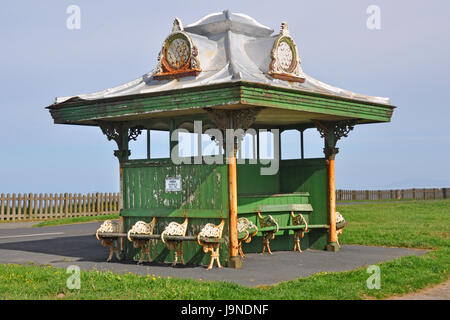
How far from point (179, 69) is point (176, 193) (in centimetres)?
274

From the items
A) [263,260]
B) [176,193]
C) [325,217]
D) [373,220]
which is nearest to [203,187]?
[176,193]

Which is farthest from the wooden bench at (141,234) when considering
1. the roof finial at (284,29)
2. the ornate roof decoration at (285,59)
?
the roof finial at (284,29)

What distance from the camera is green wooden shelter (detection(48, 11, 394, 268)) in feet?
39.1

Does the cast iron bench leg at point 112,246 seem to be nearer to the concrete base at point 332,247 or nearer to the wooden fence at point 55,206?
the concrete base at point 332,247

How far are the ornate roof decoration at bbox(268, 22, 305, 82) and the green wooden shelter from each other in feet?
0.08

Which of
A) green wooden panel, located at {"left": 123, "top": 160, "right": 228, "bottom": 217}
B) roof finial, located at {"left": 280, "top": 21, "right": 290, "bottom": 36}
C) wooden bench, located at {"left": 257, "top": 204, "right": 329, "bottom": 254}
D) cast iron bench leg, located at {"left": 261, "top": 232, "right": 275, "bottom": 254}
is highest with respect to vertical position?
roof finial, located at {"left": 280, "top": 21, "right": 290, "bottom": 36}

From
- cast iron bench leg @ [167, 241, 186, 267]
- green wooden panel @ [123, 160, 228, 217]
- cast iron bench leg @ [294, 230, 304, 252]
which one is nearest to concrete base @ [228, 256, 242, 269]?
green wooden panel @ [123, 160, 228, 217]

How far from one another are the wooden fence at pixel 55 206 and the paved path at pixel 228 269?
1352cm

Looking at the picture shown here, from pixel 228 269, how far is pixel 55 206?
75.3ft

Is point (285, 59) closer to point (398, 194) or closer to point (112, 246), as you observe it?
point (112, 246)

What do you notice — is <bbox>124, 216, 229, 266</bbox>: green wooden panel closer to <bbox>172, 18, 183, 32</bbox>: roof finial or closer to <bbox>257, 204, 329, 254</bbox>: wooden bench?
<bbox>257, 204, 329, 254</bbox>: wooden bench

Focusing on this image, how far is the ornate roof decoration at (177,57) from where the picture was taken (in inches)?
507

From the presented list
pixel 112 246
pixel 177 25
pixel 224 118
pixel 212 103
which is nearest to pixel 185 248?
pixel 112 246
